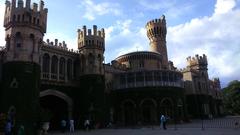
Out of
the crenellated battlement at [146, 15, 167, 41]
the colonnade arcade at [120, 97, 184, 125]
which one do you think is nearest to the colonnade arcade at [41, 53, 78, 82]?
the colonnade arcade at [120, 97, 184, 125]

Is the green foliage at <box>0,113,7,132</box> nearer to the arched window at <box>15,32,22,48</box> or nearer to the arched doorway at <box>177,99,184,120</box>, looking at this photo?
the arched window at <box>15,32,22,48</box>

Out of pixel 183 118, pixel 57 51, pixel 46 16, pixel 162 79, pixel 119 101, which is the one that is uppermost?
pixel 46 16

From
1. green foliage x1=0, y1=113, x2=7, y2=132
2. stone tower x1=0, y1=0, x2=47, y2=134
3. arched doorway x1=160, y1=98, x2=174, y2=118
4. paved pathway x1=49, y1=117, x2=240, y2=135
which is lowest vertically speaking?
paved pathway x1=49, y1=117, x2=240, y2=135

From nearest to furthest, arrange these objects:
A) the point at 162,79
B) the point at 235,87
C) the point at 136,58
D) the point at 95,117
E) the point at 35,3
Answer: the point at 35,3
the point at 95,117
the point at 162,79
the point at 136,58
the point at 235,87

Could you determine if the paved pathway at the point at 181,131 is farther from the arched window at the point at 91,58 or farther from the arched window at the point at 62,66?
the arched window at the point at 91,58

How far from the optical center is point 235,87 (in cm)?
7781

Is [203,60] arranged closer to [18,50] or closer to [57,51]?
[57,51]

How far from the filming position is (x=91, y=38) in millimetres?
36969

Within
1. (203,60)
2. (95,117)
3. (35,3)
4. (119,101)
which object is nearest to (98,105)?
(95,117)

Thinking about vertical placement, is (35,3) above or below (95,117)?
above

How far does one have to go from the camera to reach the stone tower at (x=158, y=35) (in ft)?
206

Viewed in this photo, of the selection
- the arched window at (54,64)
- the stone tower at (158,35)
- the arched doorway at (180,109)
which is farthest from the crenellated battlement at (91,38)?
the stone tower at (158,35)

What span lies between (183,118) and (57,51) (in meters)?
22.3

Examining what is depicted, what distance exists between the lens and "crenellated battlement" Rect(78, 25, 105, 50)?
36.8m
